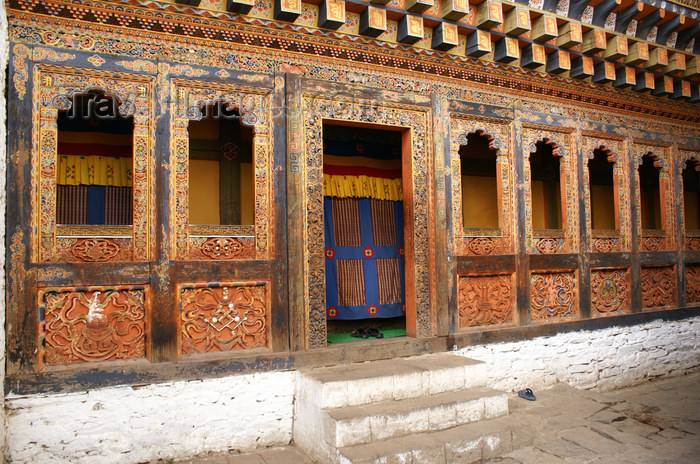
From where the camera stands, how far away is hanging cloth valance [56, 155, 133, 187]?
224 inches

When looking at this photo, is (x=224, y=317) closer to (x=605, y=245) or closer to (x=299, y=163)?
(x=299, y=163)

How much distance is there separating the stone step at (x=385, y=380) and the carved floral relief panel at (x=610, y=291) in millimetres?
2942

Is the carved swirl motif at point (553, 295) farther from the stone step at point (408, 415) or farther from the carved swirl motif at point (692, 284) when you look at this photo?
the carved swirl motif at point (692, 284)

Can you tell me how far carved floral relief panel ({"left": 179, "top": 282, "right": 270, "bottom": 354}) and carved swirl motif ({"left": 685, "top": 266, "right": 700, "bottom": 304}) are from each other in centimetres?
704

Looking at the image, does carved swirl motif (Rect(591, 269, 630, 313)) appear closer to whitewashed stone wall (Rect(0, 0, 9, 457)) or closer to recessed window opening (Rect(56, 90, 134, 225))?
recessed window opening (Rect(56, 90, 134, 225))

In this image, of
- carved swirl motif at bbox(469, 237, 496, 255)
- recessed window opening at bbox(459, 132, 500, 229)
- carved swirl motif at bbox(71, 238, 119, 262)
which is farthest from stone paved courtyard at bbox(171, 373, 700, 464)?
recessed window opening at bbox(459, 132, 500, 229)

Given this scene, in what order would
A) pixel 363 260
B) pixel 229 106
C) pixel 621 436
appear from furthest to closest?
pixel 363 260 < pixel 621 436 < pixel 229 106

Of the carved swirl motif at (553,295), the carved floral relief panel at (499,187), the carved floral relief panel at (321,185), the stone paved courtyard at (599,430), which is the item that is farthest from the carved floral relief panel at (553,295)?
the carved floral relief panel at (321,185)

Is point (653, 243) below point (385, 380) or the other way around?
the other way around

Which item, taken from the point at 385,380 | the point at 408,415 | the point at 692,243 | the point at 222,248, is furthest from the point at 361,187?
the point at 692,243

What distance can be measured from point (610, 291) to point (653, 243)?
4.05 ft

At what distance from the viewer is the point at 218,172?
6332 mm

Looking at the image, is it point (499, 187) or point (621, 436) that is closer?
point (621, 436)

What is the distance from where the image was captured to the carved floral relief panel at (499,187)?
6.09 m
